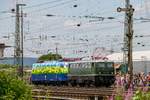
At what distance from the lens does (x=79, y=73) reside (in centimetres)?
5619

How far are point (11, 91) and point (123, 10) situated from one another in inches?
1294

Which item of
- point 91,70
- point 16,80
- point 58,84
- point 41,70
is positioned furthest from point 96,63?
point 16,80

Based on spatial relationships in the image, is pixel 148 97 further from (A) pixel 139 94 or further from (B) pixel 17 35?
(B) pixel 17 35

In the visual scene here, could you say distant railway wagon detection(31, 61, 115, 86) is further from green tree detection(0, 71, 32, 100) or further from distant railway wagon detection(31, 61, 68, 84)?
green tree detection(0, 71, 32, 100)

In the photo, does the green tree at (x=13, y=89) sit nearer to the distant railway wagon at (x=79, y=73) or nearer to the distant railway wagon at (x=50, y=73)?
the distant railway wagon at (x=79, y=73)

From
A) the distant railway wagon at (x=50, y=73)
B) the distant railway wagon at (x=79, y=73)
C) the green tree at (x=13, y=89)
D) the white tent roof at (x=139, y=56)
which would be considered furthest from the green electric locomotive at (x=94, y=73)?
the green tree at (x=13, y=89)

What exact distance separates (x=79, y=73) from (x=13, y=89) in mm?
43205

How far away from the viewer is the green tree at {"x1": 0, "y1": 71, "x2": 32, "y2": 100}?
42.0ft

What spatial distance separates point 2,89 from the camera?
1310cm

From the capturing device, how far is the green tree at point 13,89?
12813mm

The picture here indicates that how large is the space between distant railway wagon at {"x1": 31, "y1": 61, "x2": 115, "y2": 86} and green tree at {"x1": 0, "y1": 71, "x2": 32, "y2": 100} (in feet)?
132

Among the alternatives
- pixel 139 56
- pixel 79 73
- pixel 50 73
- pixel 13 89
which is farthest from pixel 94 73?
pixel 13 89

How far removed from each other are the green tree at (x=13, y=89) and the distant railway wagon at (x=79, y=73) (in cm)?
4032

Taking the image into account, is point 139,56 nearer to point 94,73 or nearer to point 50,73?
point 50,73
